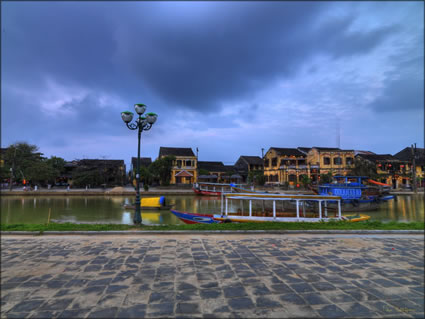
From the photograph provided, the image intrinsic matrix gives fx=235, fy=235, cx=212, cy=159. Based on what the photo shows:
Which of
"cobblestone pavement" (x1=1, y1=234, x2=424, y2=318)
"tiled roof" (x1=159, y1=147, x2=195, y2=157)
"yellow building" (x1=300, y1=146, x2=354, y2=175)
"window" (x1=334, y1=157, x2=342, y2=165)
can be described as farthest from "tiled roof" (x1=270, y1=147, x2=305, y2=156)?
"cobblestone pavement" (x1=1, y1=234, x2=424, y2=318)

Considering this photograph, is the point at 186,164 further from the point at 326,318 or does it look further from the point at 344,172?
the point at 326,318

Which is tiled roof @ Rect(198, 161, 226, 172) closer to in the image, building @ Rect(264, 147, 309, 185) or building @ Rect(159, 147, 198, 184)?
building @ Rect(159, 147, 198, 184)

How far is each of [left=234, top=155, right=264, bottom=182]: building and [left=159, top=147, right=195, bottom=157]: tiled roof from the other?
12.4 metres

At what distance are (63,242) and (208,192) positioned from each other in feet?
88.0

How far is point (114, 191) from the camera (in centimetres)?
3089

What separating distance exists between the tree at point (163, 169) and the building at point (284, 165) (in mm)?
18817

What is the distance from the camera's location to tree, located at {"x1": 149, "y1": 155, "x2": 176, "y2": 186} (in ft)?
124

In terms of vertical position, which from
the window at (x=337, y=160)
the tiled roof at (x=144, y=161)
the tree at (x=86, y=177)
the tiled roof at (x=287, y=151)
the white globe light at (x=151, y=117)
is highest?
the tiled roof at (x=287, y=151)

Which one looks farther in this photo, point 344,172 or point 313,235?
point 344,172

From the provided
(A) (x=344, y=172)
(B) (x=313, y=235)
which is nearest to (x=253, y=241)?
(B) (x=313, y=235)

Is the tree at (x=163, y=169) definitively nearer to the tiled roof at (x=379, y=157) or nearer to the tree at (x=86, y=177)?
the tree at (x=86, y=177)

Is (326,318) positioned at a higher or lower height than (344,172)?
lower

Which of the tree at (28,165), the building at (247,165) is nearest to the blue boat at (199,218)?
the tree at (28,165)

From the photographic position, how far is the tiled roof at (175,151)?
149 feet
